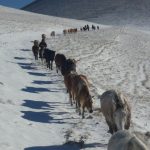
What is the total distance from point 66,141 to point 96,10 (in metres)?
112

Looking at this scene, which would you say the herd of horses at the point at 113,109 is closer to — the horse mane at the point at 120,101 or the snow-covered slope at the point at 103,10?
the horse mane at the point at 120,101

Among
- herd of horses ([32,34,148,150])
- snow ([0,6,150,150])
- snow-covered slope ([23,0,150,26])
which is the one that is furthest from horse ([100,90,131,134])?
snow-covered slope ([23,0,150,26])

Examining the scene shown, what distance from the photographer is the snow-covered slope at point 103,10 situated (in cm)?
10562

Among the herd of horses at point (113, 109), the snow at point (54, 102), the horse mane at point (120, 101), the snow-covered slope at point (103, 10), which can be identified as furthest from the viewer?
the snow-covered slope at point (103, 10)

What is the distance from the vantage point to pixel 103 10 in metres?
120

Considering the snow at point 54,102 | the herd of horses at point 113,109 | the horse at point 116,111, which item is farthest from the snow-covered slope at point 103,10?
the horse at point 116,111

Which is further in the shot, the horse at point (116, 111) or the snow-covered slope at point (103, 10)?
the snow-covered slope at point (103, 10)

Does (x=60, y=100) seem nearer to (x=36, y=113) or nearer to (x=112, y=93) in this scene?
(x=36, y=113)

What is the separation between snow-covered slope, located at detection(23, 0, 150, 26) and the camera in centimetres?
10562

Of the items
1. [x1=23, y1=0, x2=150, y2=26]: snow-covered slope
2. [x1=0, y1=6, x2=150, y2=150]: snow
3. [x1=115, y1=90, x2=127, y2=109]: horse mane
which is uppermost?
[x1=23, y1=0, x2=150, y2=26]: snow-covered slope

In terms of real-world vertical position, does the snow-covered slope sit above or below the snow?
above

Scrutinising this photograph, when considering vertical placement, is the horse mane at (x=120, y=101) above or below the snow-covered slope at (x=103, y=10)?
below

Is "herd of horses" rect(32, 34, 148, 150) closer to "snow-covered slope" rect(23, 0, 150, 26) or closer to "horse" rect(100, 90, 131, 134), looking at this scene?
"horse" rect(100, 90, 131, 134)

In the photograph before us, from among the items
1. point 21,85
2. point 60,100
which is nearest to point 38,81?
point 21,85
